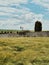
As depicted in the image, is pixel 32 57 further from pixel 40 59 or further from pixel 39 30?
pixel 39 30

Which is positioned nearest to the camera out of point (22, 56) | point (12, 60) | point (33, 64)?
point (33, 64)

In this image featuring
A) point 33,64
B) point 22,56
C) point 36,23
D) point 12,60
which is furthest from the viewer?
point 36,23

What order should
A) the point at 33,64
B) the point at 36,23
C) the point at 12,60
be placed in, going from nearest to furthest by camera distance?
the point at 33,64
the point at 12,60
the point at 36,23

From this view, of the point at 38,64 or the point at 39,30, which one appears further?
the point at 39,30

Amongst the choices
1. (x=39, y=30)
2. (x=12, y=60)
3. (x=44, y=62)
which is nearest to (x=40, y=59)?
(x=44, y=62)

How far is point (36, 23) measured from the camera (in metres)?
102

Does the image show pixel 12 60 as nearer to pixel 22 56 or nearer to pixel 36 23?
pixel 22 56

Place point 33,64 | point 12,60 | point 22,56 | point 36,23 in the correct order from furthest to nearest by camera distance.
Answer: point 36,23
point 22,56
point 12,60
point 33,64

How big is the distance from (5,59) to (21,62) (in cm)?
284

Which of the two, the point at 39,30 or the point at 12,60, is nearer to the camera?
the point at 12,60

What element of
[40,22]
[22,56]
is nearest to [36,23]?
[40,22]

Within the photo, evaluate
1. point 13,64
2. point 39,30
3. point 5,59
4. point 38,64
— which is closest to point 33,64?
point 38,64

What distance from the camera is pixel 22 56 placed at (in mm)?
33031

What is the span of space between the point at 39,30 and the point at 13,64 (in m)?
74.5
